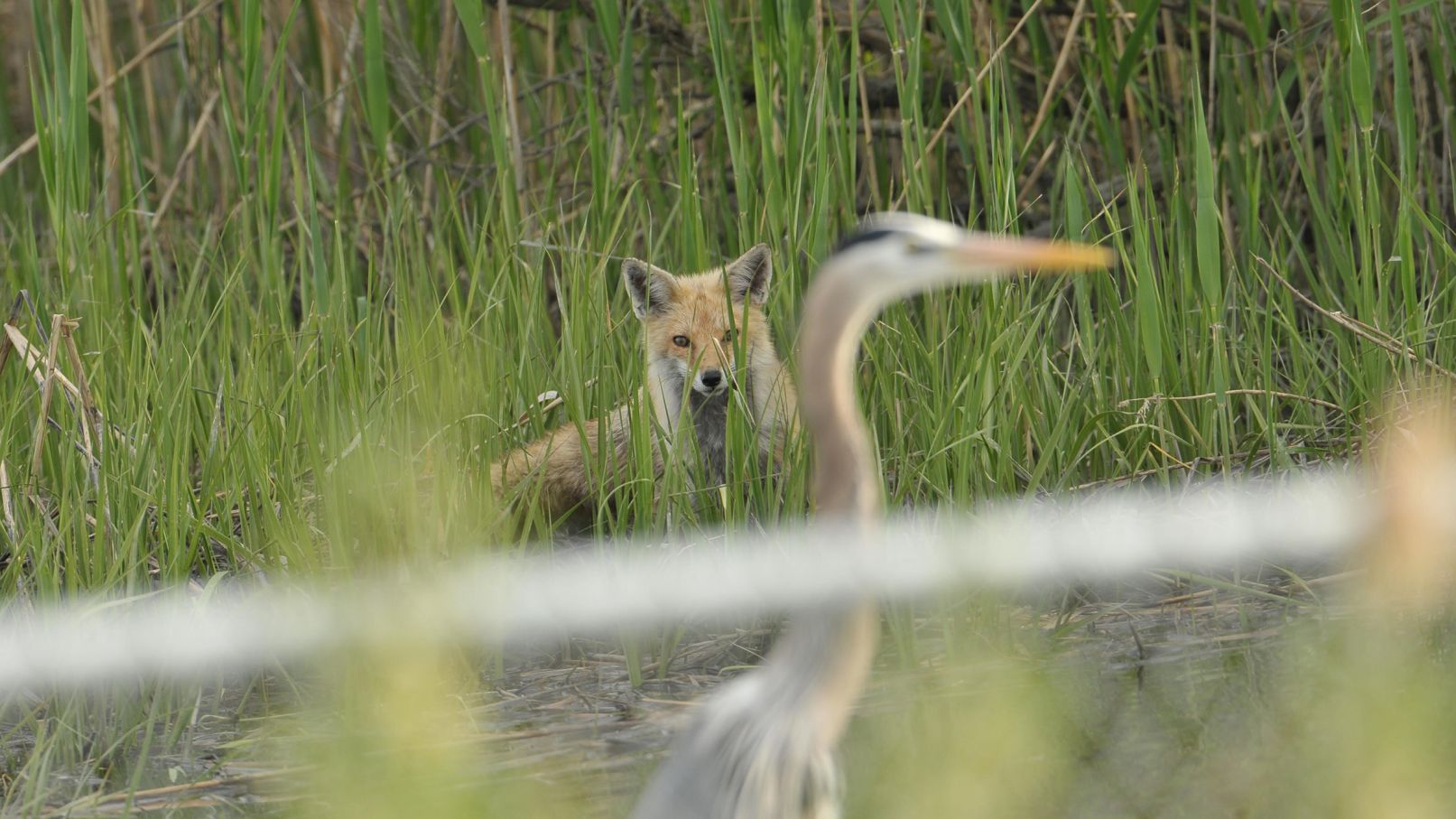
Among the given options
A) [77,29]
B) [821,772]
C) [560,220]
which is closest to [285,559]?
[560,220]

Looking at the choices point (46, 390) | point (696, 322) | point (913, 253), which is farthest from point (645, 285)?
point (913, 253)

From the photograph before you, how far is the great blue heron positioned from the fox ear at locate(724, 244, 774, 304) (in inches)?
94.4

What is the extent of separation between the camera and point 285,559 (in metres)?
3.44

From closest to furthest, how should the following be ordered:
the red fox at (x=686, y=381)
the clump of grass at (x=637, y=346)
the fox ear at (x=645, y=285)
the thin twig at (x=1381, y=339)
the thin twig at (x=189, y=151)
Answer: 1. the clump of grass at (x=637, y=346)
2. the thin twig at (x=1381, y=339)
3. the red fox at (x=686, y=381)
4. the fox ear at (x=645, y=285)
5. the thin twig at (x=189, y=151)

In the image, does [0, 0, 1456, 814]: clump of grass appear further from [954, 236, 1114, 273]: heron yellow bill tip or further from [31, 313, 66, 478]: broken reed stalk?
[954, 236, 1114, 273]: heron yellow bill tip

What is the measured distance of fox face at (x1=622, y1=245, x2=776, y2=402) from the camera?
15.0 feet

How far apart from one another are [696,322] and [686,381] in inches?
39.5

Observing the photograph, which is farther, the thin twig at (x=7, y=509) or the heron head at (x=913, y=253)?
the thin twig at (x=7, y=509)

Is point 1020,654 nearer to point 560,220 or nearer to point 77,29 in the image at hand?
point 560,220

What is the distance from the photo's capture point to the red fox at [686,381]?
4.15 m

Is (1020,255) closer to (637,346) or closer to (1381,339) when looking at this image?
(637,346)

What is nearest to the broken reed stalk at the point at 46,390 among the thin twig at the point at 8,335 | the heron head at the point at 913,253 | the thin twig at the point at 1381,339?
the thin twig at the point at 8,335

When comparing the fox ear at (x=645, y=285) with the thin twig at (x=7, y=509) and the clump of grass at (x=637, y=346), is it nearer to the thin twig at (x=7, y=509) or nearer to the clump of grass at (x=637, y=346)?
the clump of grass at (x=637, y=346)

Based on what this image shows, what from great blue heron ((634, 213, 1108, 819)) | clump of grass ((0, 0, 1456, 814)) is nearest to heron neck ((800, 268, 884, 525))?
great blue heron ((634, 213, 1108, 819))
